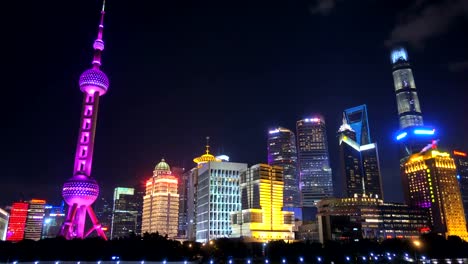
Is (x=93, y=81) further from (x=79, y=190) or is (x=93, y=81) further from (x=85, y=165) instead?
(x=79, y=190)

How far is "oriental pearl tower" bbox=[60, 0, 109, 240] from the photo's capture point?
511 feet

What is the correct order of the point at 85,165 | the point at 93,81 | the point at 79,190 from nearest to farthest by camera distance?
the point at 79,190 < the point at 85,165 < the point at 93,81

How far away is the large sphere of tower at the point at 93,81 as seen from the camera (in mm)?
170625

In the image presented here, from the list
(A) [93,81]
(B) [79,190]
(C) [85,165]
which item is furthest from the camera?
(A) [93,81]

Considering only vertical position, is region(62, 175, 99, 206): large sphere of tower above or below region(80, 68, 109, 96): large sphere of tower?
A: below

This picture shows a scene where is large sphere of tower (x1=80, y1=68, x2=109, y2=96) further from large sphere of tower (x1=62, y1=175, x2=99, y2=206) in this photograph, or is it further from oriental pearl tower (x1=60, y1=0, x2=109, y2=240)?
large sphere of tower (x1=62, y1=175, x2=99, y2=206)

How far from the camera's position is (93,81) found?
170500 mm

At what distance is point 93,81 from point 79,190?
46.0 metres

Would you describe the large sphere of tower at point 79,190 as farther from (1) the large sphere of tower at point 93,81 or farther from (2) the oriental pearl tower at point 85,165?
(1) the large sphere of tower at point 93,81

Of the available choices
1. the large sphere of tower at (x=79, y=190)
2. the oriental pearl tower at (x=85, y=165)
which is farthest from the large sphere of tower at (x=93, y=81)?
the large sphere of tower at (x=79, y=190)

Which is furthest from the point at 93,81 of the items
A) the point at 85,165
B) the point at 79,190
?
the point at 79,190

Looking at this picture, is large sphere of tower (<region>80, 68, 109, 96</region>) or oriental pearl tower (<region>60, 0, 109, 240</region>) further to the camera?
large sphere of tower (<region>80, 68, 109, 96</region>)

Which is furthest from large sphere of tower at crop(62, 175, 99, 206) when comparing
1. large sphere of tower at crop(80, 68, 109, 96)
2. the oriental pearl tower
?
large sphere of tower at crop(80, 68, 109, 96)

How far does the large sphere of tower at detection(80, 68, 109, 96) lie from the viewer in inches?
6718
